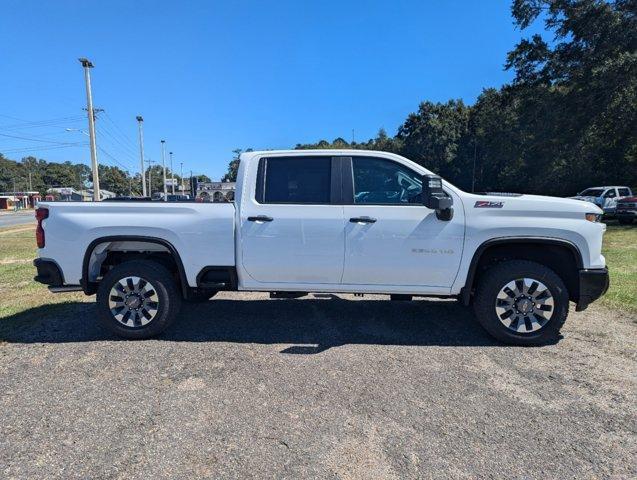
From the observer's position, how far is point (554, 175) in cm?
3419

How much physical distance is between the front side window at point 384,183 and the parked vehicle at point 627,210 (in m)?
19.7

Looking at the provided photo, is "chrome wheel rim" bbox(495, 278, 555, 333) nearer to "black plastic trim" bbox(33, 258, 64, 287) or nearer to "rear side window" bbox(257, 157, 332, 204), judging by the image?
"rear side window" bbox(257, 157, 332, 204)

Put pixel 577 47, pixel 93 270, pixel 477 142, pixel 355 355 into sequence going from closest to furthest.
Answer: pixel 355 355
pixel 93 270
pixel 577 47
pixel 477 142

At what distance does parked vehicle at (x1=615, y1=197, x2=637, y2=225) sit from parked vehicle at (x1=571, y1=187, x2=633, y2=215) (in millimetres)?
2161

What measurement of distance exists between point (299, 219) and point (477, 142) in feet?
152

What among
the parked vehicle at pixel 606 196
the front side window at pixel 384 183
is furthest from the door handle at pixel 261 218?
the parked vehicle at pixel 606 196

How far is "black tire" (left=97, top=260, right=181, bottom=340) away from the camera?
A: 15.8 feet

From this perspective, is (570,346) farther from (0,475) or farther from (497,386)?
(0,475)

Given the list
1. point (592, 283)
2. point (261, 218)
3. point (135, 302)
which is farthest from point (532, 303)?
point (135, 302)

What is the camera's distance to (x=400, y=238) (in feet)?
15.0

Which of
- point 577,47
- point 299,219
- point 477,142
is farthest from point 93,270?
point 477,142

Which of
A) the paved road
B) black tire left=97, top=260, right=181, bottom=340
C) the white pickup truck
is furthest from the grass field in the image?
the paved road

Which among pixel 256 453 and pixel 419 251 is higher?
pixel 419 251

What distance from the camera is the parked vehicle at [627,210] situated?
19844 millimetres
